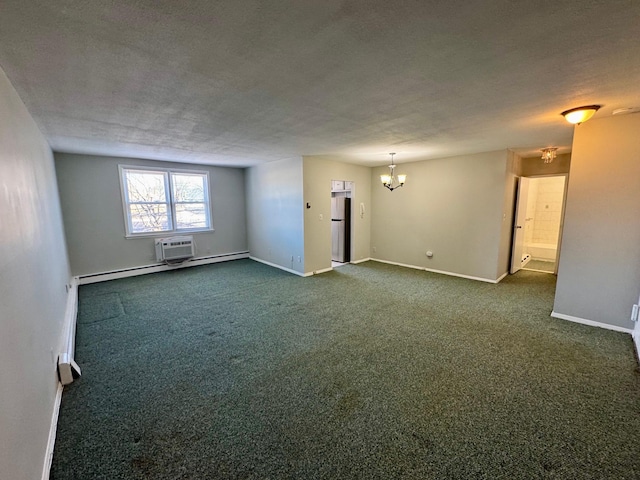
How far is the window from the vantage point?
5531 mm

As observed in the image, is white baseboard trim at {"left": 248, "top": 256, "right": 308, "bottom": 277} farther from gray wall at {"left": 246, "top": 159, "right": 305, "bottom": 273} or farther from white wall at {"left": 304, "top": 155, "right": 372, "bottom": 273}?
white wall at {"left": 304, "top": 155, "right": 372, "bottom": 273}

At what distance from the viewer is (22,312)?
5.00 ft

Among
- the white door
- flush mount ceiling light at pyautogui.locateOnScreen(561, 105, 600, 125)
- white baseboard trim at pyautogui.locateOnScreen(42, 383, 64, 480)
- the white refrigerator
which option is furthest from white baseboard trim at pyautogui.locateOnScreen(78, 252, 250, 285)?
flush mount ceiling light at pyautogui.locateOnScreen(561, 105, 600, 125)

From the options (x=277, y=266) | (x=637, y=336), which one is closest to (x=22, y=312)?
(x=277, y=266)

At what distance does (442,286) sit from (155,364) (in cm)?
434

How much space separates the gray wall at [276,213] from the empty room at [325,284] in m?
0.78

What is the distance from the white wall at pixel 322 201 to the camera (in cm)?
541

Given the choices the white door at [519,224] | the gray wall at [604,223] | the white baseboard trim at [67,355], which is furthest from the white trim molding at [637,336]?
the white baseboard trim at [67,355]

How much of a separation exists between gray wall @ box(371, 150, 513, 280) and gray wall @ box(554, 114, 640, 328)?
1.57 metres

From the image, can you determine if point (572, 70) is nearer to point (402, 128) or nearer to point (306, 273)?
point (402, 128)

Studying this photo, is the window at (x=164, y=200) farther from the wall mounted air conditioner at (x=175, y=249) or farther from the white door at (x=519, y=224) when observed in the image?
the white door at (x=519, y=224)

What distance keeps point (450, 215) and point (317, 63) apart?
457 centimetres

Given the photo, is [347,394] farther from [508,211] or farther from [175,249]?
[175,249]

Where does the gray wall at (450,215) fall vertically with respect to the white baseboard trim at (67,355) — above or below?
above
